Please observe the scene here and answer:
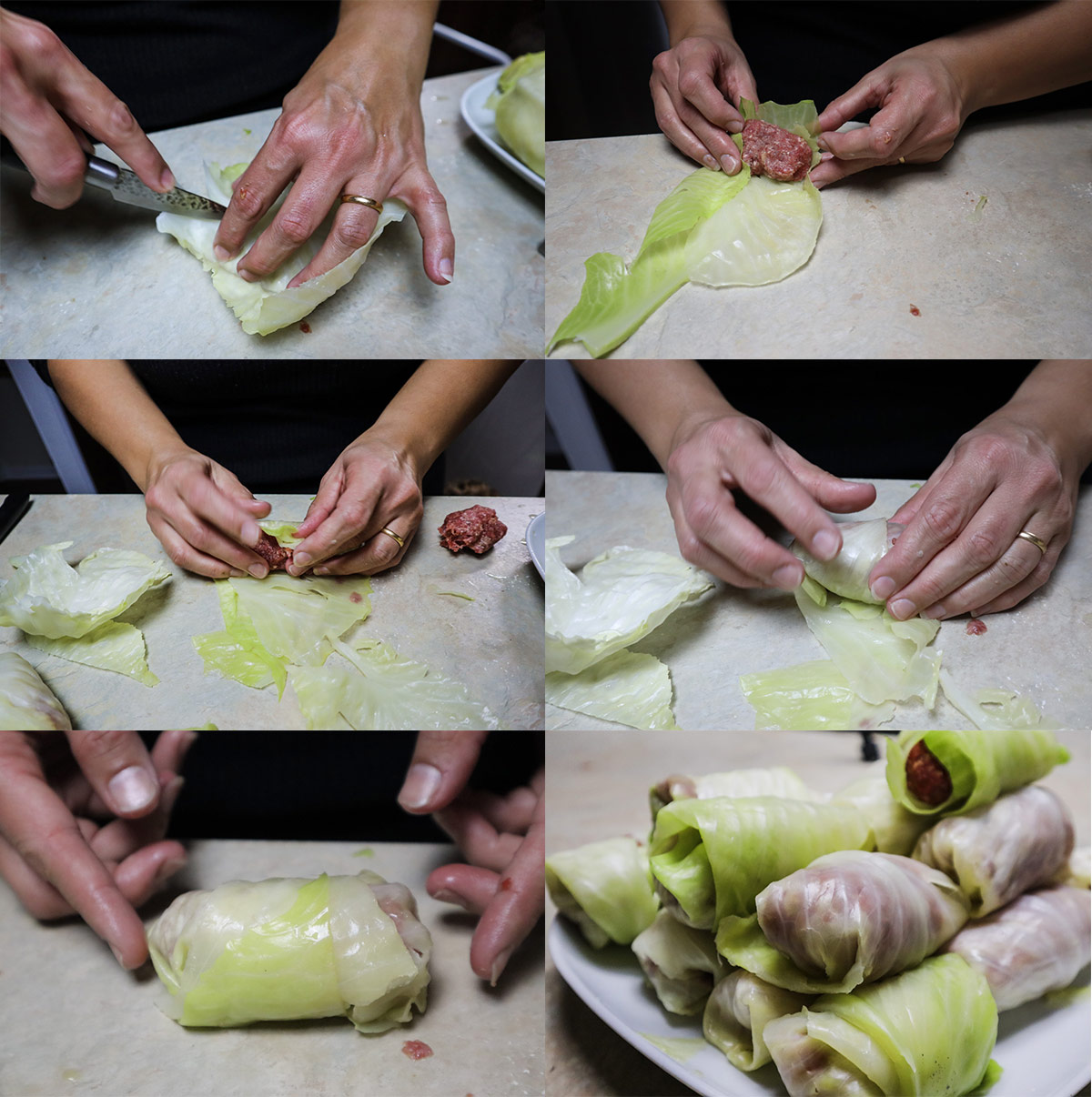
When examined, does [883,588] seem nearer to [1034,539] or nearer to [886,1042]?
[1034,539]

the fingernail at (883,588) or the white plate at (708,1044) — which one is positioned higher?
the fingernail at (883,588)

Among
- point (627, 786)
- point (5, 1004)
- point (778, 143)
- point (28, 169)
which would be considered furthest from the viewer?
point (627, 786)

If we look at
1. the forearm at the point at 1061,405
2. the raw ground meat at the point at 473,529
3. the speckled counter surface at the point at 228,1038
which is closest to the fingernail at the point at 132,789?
the speckled counter surface at the point at 228,1038

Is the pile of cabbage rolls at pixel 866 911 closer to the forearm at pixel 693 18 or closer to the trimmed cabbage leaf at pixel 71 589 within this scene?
the trimmed cabbage leaf at pixel 71 589

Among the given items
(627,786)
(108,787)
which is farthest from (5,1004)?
(627,786)

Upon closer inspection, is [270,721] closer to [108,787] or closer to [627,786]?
[108,787]

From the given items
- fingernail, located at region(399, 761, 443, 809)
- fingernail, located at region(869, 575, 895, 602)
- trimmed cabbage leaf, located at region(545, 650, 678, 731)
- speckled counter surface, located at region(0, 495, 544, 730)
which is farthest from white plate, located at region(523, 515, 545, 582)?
fingernail, located at region(869, 575, 895, 602)
